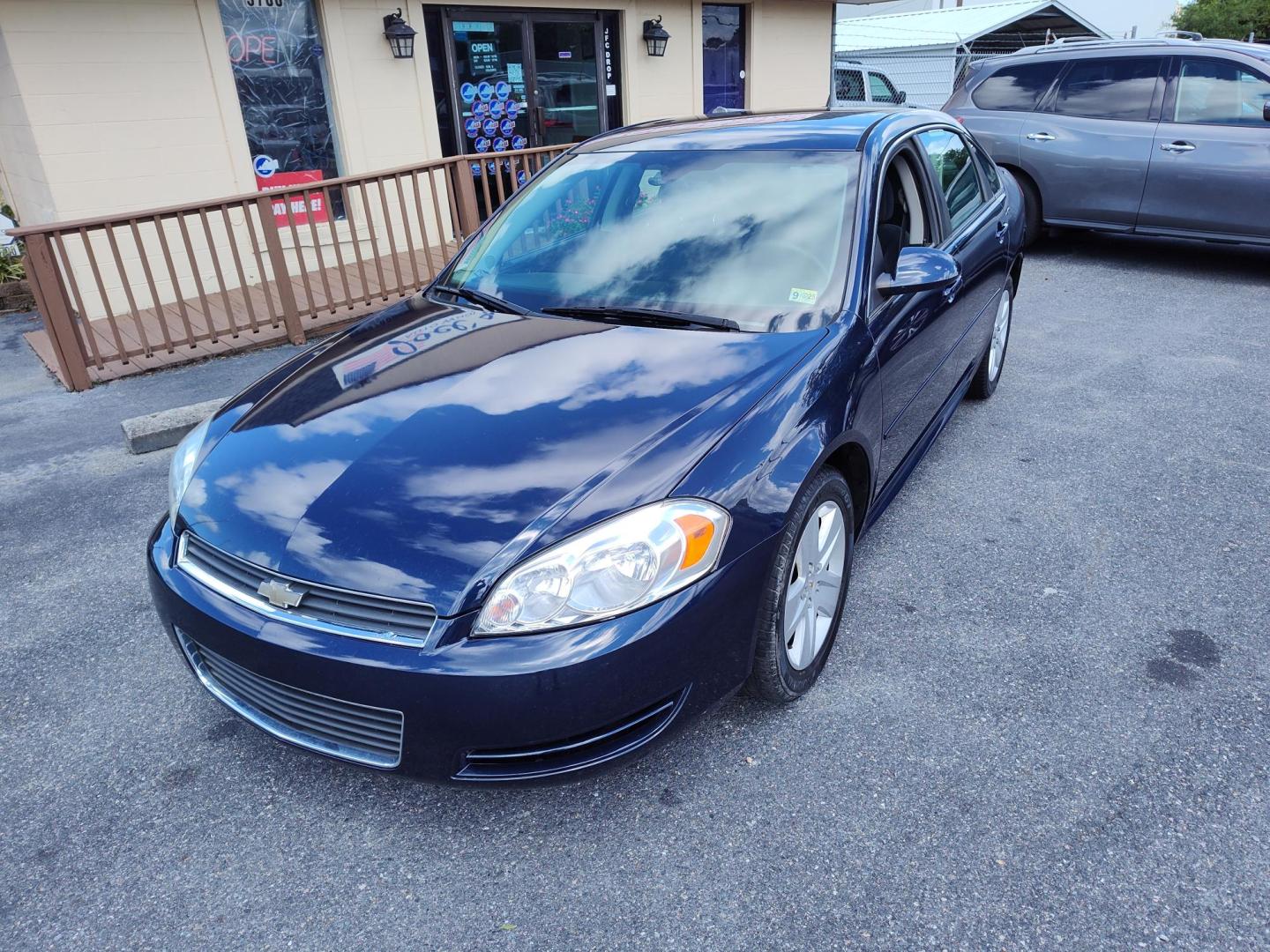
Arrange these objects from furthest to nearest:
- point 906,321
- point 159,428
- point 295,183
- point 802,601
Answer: point 295,183
point 159,428
point 906,321
point 802,601

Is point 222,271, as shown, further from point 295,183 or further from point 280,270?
point 280,270

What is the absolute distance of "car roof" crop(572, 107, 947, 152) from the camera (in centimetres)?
309

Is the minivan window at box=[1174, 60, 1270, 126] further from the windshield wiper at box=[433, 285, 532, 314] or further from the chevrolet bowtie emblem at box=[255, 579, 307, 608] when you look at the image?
the chevrolet bowtie emblem at box=[255, 579, 307, 608]

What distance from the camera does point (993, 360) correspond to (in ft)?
15.5

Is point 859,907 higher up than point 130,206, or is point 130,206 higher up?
point 130,206

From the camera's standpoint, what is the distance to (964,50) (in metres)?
21.1

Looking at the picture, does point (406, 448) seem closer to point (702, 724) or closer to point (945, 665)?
point (702, 724)

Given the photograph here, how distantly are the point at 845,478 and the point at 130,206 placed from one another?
6.49 m

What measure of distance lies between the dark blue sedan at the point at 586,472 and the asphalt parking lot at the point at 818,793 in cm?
29

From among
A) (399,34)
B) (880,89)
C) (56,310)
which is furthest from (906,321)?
(880,89)

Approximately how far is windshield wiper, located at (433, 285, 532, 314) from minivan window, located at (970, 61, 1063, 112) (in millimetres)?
6962

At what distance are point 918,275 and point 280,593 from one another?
2.07m

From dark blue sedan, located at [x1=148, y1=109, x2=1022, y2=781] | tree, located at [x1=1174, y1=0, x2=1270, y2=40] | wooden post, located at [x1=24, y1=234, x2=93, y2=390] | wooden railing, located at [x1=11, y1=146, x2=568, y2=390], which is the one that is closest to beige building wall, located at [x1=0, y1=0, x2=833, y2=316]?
wooden railing, located at [x1=11, y1=146, x2=568, y2=390]

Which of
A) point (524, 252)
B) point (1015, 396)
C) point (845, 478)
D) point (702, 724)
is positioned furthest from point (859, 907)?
point (1015, 396)
